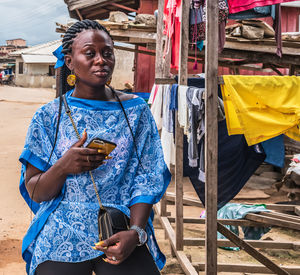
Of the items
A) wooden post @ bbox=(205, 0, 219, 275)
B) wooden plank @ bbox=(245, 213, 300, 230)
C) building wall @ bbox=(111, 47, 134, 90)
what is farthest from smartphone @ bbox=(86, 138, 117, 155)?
building wall @ bbox=(111, 47, 134, 90)

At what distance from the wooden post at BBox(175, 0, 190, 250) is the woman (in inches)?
65.2

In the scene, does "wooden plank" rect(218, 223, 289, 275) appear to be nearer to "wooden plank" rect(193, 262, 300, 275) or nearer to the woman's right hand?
"wooden plank" rect(193, 262, 300, 275)

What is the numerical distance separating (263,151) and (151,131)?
7.37ft

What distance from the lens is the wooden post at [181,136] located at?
10.3 ft

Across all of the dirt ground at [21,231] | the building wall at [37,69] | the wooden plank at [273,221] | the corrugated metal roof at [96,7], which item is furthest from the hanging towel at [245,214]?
the building wall at [37,69]

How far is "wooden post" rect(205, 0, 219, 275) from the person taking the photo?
2449 mm

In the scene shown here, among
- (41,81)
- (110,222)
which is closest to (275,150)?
(110,222)

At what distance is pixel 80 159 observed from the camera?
1389 mm

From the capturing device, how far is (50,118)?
1.54 meters

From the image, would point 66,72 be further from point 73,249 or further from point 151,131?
point 73,249

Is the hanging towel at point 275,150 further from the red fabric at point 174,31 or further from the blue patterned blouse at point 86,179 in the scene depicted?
the blue patterned blouse at point 86,179

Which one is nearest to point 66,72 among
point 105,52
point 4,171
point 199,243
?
point 105,52

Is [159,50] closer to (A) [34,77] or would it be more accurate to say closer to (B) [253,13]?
(B) [253,13]

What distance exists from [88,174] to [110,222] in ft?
0.72
